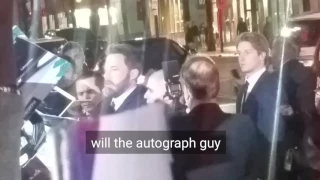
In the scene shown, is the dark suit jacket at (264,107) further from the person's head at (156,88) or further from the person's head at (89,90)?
Answer: the person's head at (89,90)

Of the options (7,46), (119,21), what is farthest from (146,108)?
(7,46)

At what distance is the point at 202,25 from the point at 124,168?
316mm

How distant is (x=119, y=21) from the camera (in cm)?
101

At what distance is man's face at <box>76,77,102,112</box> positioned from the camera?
1.02 meters

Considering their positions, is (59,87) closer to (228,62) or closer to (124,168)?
(124,168)

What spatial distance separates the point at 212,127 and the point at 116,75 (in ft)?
0.69

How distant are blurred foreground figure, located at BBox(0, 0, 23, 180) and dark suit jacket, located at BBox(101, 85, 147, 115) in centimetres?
16

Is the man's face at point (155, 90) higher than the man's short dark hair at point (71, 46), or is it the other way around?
the man's short dark hair at point (71, 46)

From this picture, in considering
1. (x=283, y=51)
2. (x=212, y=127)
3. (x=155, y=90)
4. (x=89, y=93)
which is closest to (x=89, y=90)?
(x=89, y=93)

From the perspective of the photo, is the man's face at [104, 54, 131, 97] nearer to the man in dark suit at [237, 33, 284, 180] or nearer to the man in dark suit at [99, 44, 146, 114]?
the man in dark suit at [99, 44, 146, 114]

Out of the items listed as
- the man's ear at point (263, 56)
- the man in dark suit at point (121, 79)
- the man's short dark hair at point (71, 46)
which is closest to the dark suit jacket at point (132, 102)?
the man in dark suit at point (121, 79)

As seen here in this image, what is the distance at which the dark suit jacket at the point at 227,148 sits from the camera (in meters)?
1.00

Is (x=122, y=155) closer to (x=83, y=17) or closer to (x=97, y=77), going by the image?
(x=97, y=77)

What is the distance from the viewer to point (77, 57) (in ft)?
3.36
